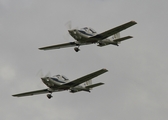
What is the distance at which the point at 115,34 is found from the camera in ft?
326

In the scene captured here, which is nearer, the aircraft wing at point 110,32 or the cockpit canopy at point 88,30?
the aircraft wing at point 110,32

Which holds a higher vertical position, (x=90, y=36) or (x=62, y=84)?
(x=90, y=36)

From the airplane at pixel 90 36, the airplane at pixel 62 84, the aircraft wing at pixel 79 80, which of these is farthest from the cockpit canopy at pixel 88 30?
the aircraft wing at pixel 79 80

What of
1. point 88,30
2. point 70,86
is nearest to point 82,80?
point 70,86

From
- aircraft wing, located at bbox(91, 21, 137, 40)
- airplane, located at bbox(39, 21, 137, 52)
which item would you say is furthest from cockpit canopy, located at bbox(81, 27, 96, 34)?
aircraft wing, located at bbox(91, 21, 137, 40)

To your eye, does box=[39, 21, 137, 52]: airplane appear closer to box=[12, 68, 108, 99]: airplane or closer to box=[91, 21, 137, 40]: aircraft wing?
box=[91, 21, 137, 40]: aircraft wing

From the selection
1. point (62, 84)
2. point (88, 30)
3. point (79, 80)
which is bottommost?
point (62, 84)

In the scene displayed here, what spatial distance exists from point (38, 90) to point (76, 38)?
950cm

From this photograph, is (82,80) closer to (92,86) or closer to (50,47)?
(92,86)

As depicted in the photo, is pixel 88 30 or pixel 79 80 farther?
pixel 88 30

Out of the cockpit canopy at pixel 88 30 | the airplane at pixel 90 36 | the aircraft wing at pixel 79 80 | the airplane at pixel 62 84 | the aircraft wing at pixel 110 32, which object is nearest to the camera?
the aircraft wing at pixel 79 80

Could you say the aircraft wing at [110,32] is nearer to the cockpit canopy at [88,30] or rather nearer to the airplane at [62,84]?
the cockpit canopy at [88,30]

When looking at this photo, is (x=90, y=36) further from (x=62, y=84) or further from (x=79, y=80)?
(x=62, y=84)

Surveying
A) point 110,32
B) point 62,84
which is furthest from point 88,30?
point 62,84
